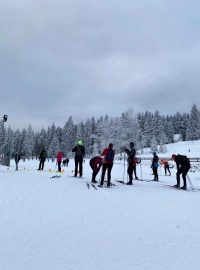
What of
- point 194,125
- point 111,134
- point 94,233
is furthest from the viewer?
point 194,125

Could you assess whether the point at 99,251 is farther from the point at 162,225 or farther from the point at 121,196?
the point at 121,196

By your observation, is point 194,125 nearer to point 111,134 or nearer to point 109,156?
point 111,134

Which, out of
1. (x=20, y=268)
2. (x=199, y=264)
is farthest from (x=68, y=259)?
(x=199, y=264)

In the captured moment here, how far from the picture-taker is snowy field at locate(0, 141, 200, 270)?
484cm

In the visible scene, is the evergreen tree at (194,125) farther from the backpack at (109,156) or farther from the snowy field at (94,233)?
→ the snowy field at (94,233)

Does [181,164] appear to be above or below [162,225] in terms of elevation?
→ above

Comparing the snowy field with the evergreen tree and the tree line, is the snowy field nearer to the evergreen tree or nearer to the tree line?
the tree line

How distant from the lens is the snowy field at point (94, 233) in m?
4.84

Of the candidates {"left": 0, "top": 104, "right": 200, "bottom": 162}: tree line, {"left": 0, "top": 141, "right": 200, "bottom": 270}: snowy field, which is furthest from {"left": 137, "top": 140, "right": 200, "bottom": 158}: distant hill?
{"left": 0, "top": 141, "right": 200, "bottom": 270}: snowy field

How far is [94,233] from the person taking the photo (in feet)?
20.5

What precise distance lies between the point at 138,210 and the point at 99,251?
3557mm

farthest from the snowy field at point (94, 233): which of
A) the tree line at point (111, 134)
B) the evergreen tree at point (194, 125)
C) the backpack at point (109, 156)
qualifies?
the evergreen tree at point (194, 125)

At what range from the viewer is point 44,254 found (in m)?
5.03

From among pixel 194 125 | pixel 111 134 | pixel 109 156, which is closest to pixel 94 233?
pixel 109 156
